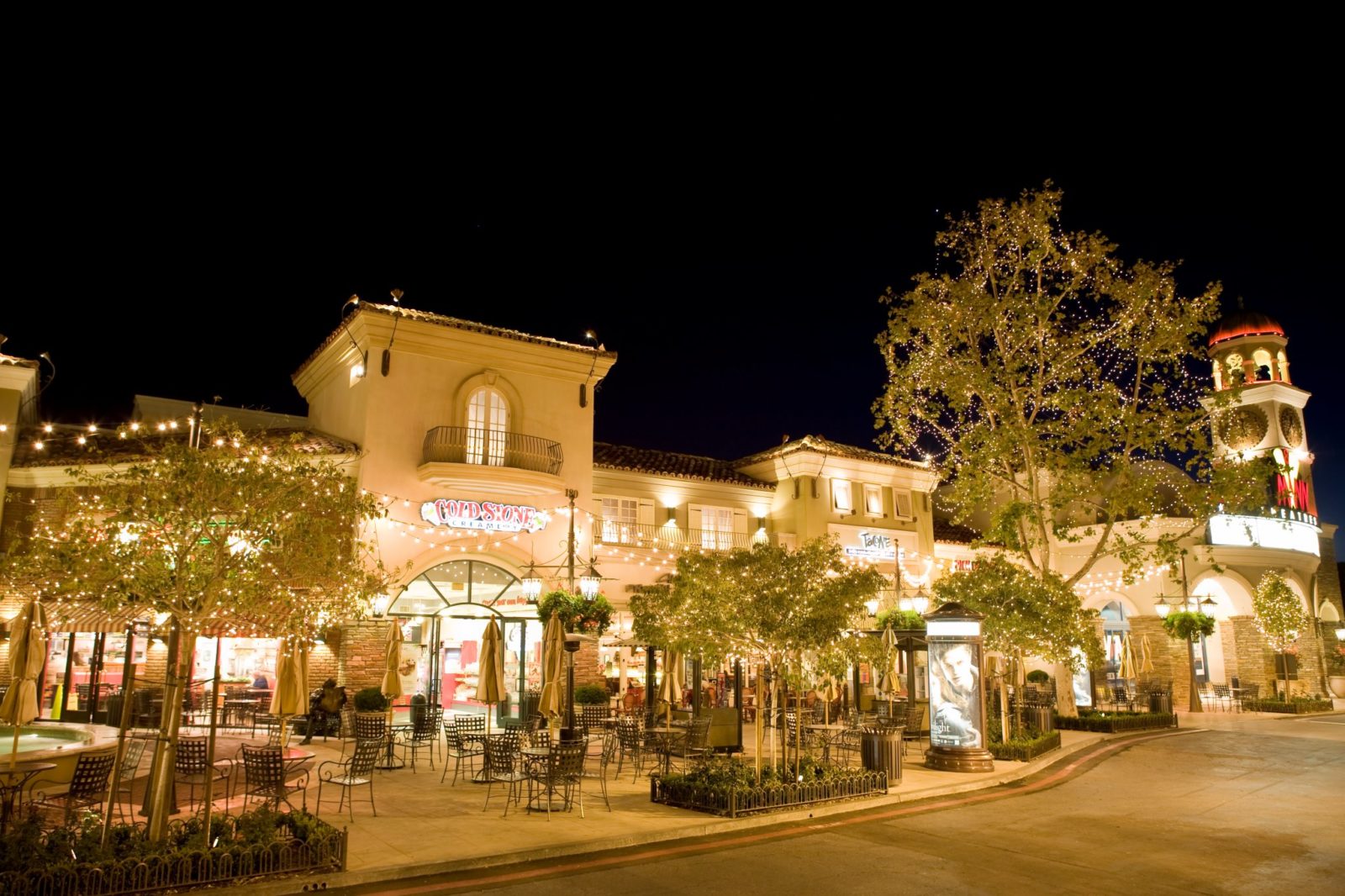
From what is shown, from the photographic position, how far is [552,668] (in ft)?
46.2

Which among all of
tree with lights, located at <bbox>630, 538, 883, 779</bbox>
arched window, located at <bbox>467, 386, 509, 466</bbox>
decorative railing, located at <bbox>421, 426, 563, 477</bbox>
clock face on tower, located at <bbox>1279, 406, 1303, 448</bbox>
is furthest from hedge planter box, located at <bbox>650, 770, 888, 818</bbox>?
clock face on tower, located at <bbox>1279, 406, 1303, 448</bbox>

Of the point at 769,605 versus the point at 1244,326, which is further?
the point at 1244,326

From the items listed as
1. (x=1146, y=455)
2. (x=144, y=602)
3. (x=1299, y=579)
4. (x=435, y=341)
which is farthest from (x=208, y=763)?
(x=1299, y=579)

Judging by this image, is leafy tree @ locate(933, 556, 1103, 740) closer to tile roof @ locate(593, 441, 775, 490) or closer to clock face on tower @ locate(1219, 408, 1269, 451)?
tile roof @ locate(593, 441, 775, 490)

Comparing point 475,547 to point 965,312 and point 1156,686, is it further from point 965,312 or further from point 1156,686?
point 1156,686

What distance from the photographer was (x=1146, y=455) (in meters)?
22.6

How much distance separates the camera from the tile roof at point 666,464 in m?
28.5

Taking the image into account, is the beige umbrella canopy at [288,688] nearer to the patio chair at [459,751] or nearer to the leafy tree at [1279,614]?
the patio chair at [459,751]

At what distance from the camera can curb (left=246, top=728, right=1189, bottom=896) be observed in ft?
27.1

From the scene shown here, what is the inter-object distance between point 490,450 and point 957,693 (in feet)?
42.5

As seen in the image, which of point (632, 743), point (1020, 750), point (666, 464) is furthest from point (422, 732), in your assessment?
point (666, 464)

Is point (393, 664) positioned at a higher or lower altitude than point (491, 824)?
higher

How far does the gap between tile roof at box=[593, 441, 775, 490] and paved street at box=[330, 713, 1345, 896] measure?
52.3ft

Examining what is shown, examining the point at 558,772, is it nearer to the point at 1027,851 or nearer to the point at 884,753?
the point at 884,753
